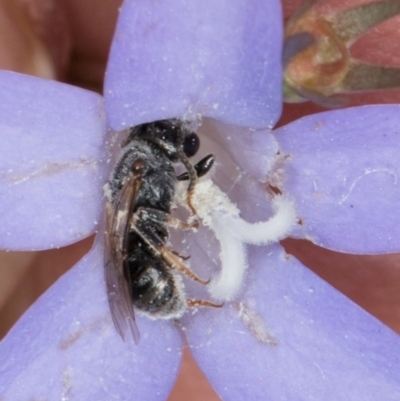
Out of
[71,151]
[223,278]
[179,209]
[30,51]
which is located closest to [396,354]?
[223,278]

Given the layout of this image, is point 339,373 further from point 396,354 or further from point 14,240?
point 14,240

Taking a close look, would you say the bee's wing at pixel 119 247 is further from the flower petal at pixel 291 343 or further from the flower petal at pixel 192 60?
the flower petal at pixel 291 343

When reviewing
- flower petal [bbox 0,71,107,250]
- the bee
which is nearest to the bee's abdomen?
the bee

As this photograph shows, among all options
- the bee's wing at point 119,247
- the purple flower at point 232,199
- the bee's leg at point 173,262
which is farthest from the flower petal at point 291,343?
the bee's wing at point 119,247

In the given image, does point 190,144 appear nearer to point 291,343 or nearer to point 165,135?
point 165,135

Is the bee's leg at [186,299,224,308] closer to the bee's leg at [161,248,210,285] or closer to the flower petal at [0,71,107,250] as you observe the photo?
the bee's leg at [161,248,210,285]

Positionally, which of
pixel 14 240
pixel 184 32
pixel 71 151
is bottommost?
pixel 14 240
